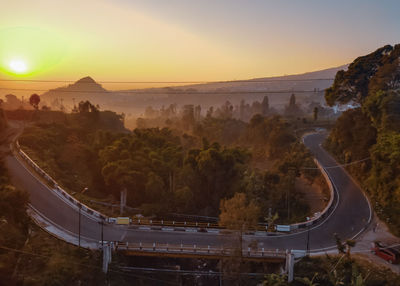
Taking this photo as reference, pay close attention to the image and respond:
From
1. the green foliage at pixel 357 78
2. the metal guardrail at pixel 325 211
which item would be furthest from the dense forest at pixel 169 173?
the green foliage at pixel 357 78

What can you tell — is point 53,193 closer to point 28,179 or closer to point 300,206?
point 28,179

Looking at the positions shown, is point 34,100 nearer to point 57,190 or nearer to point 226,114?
point 57,190

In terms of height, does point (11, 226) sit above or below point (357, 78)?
below

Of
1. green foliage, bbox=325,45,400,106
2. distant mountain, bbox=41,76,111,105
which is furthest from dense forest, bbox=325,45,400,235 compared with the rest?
distant mountain, bbox=41,76,111,105

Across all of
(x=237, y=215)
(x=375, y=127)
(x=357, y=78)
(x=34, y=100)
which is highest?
(x=357, y=78)

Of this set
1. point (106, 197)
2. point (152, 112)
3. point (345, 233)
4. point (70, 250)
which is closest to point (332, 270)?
point (345, 233)

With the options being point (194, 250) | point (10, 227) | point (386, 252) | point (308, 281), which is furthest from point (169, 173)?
point (386, 252)
